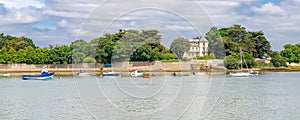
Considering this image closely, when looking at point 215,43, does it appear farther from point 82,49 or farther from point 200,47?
point 82,49

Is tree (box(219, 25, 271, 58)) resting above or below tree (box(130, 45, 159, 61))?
above

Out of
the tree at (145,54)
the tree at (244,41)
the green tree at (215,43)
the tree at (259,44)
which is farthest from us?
the tree at (259,44)

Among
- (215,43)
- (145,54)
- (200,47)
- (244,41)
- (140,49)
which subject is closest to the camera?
(140,49)

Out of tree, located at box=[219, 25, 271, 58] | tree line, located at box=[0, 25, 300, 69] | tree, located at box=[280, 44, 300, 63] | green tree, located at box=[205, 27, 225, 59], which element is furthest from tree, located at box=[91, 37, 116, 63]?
tree, located at box=[280, 44, 300, 63]

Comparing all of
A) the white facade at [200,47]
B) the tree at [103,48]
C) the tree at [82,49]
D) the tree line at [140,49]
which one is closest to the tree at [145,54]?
the tree line at [140,49]

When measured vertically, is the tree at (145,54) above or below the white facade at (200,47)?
below

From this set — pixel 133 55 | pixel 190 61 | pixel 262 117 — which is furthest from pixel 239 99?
pixel 190 61

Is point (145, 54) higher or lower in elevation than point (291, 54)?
lower

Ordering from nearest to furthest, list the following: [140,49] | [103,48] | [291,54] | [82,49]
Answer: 1. [82,49]
2. [140,49]
3. [103,48]
4. [291,54]

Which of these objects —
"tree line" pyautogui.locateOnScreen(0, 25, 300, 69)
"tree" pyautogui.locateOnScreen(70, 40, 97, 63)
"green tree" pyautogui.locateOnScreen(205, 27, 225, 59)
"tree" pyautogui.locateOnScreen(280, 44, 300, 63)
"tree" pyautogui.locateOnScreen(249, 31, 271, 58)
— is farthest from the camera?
"tree" pyautogui.locateOnScreen(280, 44, 300, 63)

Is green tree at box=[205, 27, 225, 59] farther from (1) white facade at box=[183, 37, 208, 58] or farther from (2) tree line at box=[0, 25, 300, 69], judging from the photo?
(1) white facade at box=[183, 37, 208, 58]

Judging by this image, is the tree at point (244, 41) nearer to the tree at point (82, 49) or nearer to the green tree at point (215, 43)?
the green tree at point (215, 43)

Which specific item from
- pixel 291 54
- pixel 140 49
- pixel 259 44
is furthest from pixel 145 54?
pixel 291 54

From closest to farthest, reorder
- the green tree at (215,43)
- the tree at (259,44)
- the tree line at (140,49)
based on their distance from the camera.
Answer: the tree line at (140,49) → the green tree at (215,43) → the tree at (259,44)
